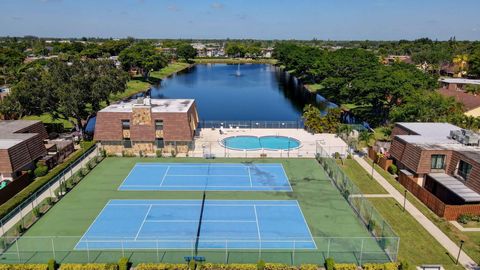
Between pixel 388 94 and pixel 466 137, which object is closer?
pixel 466 137

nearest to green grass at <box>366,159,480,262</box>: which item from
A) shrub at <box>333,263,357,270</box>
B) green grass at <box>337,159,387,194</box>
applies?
green grass at <box>337,159,387,194</box>

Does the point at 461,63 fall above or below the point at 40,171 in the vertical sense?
above

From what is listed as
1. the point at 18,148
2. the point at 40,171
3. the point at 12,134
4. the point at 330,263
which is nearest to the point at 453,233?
the point at 330,263

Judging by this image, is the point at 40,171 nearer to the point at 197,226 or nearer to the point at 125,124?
the point at 125,124

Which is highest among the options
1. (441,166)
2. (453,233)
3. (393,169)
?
(441,166)

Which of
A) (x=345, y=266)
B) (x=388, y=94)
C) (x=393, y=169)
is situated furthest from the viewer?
(x=388, y=94)

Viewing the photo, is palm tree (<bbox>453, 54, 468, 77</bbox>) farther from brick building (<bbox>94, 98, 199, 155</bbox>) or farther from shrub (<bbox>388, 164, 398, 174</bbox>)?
brick building (<bbox>94, 98, 199, 155</bbox>)

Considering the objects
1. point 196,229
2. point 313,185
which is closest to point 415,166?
point 313,185
